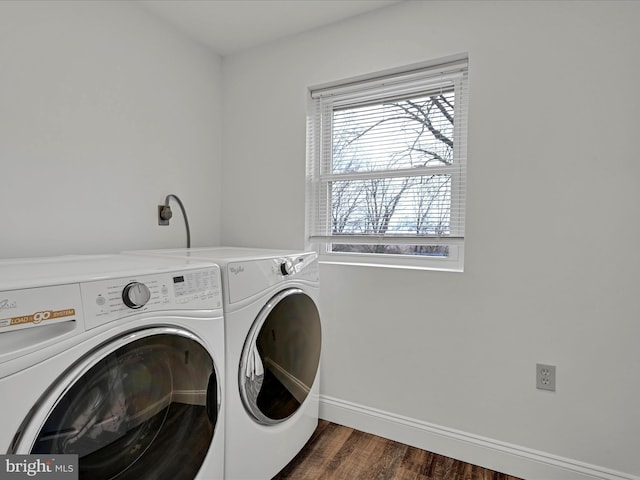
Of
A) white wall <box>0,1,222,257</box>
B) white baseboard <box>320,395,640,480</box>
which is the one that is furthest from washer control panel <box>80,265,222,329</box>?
white baseboard <box>320,395,640,480</box>

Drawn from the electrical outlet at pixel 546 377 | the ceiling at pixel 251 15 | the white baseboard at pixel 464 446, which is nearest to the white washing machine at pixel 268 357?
the white baseboard at pixel 464 446

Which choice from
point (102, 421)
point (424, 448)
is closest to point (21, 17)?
point (102, 421)

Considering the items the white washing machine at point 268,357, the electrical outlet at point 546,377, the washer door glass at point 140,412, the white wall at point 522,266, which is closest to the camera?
the washer door glass at point 140,412

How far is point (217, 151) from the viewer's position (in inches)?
96.1

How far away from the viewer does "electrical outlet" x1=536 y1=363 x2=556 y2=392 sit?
1.55 m

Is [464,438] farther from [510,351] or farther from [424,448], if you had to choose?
[510,351]

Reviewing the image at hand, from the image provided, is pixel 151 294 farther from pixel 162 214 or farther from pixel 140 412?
pixel 162 214

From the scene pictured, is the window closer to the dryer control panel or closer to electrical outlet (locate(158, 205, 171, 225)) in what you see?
the dryer control panel

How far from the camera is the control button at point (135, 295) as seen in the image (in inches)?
36.3

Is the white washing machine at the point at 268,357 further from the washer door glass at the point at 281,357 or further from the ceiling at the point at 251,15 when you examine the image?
the ceiling at the point at 251,15

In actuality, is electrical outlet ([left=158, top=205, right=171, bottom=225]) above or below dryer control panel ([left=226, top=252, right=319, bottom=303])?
above

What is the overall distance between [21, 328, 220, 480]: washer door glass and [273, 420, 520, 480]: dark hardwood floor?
25.6 inches

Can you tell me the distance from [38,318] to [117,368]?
242 mm

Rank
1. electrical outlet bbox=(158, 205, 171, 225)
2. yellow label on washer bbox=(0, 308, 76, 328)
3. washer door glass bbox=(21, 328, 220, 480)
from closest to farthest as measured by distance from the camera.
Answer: yellow label on washer bbox=(0, 308, 76, 328), washer door glass bbox=(21, 328, 220, 480), electrical outlet bbox=(158, 205, 171, 225)
